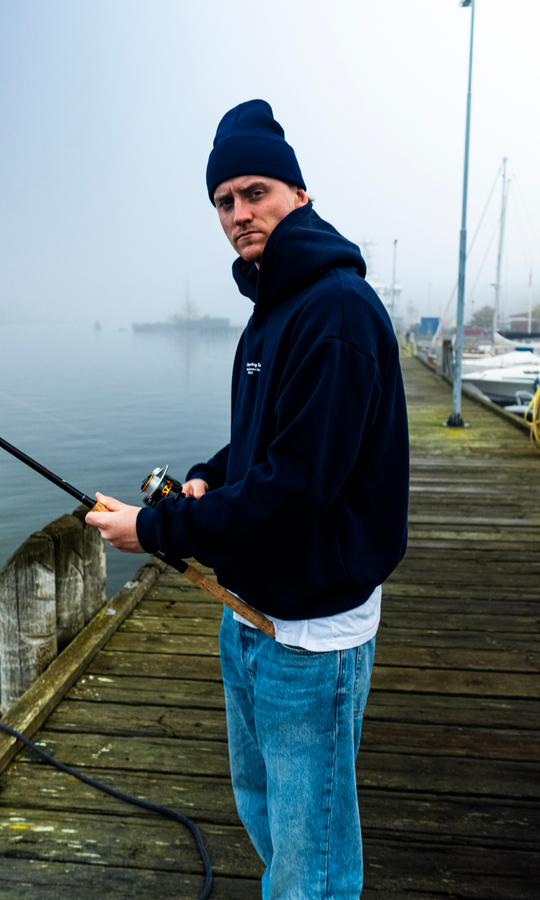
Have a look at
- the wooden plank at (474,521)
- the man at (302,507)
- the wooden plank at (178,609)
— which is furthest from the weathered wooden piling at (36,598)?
the wooden plank at (474,521)

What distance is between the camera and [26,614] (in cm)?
288

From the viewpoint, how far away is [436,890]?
188cm

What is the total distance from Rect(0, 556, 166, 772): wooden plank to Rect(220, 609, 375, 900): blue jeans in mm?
1363

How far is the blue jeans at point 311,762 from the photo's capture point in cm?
136

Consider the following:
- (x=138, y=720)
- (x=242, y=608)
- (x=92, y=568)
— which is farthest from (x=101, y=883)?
(x=92, y=568)

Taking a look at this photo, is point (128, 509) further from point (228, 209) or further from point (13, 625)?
point (13, 625)

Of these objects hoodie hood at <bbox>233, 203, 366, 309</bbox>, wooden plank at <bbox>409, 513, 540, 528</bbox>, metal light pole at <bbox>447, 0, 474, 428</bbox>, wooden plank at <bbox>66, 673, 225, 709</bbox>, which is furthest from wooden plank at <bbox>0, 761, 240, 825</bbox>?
metal light pole at <bbox>447, 0, 474, 428</bbox>

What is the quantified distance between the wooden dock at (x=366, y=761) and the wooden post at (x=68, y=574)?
21cm

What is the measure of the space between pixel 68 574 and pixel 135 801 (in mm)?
1144

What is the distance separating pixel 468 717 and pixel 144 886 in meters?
1.40

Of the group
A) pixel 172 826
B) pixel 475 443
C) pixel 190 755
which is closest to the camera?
pixel 172 826

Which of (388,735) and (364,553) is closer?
(364,553)

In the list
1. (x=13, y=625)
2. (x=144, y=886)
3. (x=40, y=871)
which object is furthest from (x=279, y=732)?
(x=13, y=625)

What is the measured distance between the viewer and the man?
119 centimetres
